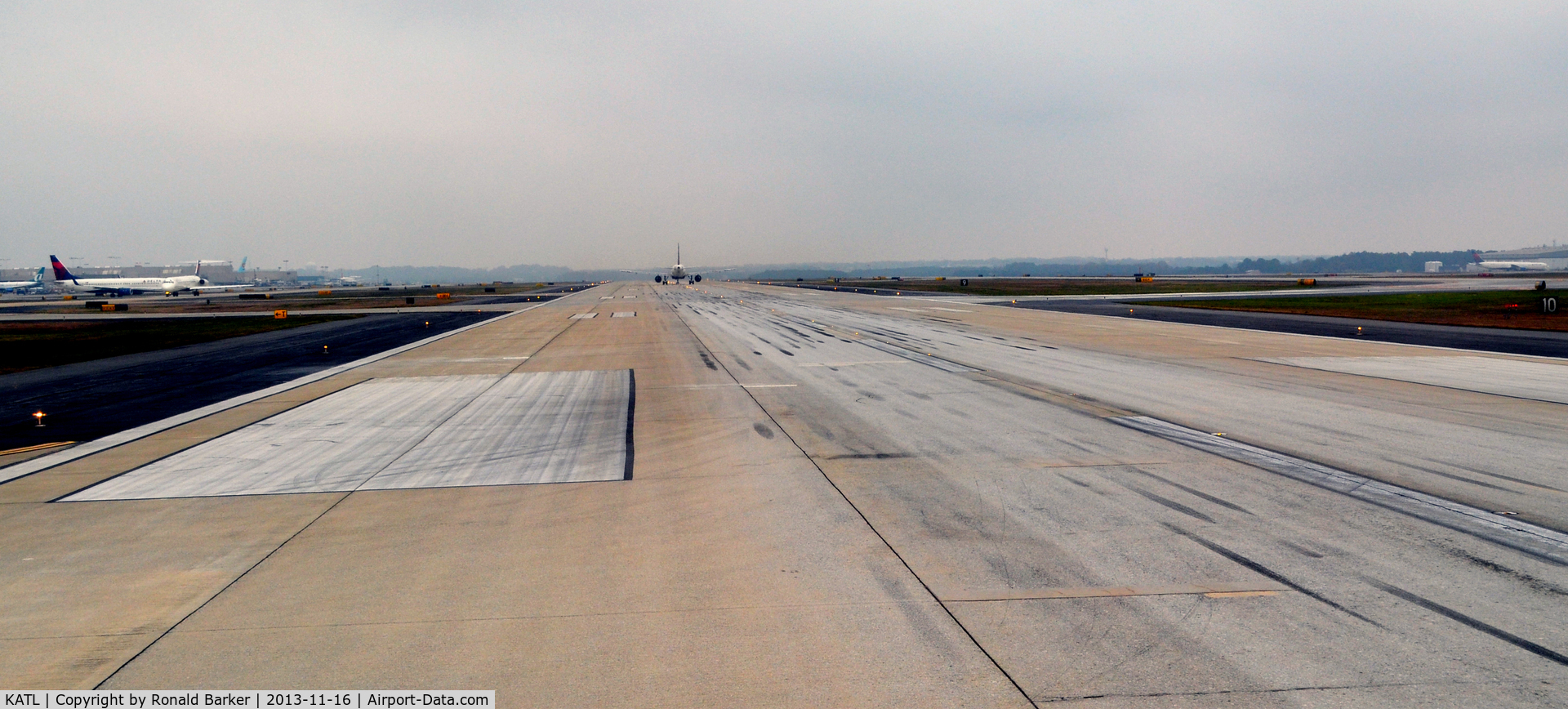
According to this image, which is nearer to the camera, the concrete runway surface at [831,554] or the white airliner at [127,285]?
the concrete runway surface at [831,554]

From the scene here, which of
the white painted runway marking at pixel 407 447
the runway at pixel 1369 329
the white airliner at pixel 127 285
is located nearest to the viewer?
the white painted runway marking at pixel 407 447

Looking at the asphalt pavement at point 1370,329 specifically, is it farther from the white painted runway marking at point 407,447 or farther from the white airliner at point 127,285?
the white airliner at point 127,285

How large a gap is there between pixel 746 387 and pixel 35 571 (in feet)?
42.6

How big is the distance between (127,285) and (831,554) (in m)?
149

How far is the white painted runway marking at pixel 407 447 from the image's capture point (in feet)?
34.0

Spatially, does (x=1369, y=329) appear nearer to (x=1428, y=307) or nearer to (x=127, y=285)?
(x=1428, y=307)

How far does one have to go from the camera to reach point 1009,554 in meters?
7.23

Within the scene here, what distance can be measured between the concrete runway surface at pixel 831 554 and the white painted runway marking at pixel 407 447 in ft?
0.36

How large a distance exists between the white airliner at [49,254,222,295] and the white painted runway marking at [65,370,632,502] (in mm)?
115311

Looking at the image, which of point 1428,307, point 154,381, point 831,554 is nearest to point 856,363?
point 831,554

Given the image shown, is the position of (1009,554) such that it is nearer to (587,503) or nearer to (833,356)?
(587,503)

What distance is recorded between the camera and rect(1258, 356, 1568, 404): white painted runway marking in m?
16.6

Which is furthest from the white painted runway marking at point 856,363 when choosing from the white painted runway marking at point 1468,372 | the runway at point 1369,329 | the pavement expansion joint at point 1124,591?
the runway at point 1369,329

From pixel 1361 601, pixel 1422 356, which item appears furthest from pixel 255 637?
pixel 1422 356
